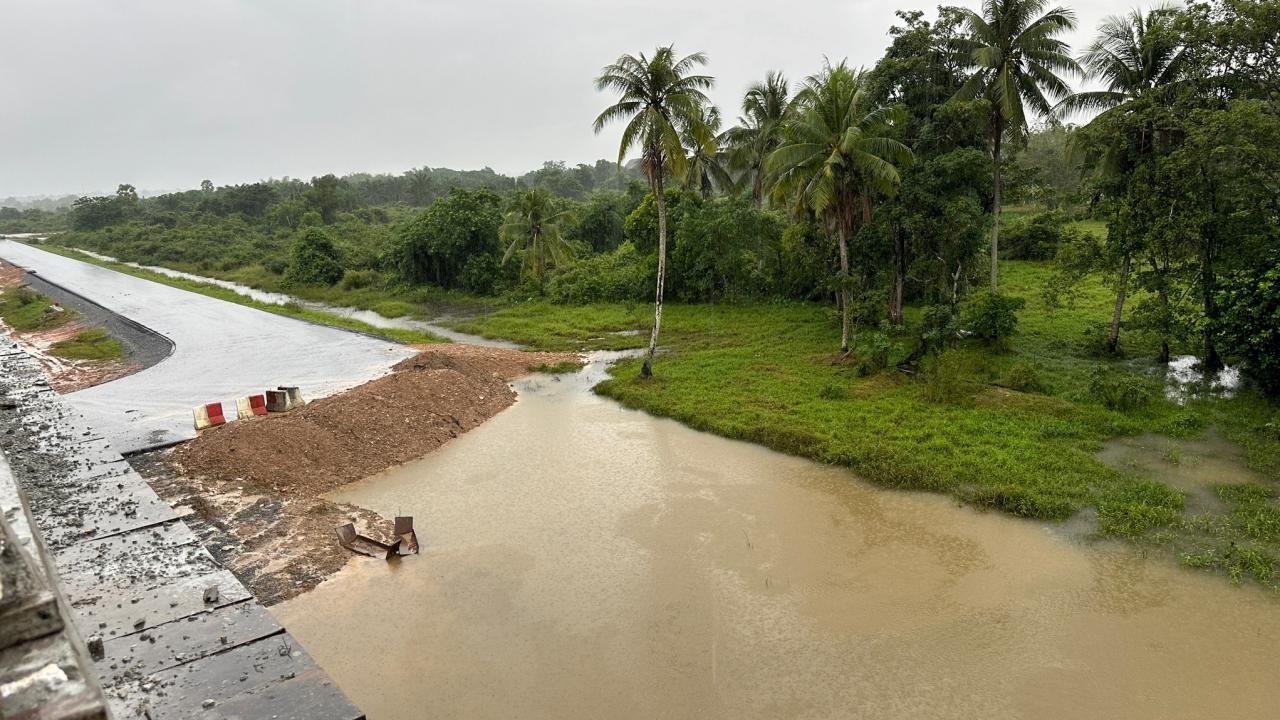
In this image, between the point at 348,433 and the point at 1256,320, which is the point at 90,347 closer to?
the point at 348,433

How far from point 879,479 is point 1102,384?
6.48m

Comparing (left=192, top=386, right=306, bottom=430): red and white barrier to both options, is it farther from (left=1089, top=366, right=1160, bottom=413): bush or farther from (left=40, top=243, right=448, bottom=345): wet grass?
(left=1089, top=366, right=1160, bottom=413): bush

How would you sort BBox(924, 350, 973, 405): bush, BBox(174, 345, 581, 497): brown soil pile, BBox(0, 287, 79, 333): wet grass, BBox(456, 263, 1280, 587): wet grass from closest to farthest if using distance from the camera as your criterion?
BBox(456, 263, 1280, 587): wet grass → BBox(174, 345, 581, 497): brown soil pile → BBox(924, 350, 973, 405): bush → BBox(0, 287, 79, 333): wet grass

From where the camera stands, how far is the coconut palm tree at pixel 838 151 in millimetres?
17000

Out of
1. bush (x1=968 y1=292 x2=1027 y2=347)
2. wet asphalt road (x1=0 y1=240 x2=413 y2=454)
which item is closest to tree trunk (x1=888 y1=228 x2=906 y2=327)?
bush (x1=968 y1=292 x2=1027 y2=347)

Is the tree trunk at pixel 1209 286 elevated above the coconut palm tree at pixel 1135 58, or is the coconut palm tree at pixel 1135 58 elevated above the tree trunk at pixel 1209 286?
the coconut palm tree at pixel 1135 58

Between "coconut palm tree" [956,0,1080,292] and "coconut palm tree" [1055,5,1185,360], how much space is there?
26.2 inches

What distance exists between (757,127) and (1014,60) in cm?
1178

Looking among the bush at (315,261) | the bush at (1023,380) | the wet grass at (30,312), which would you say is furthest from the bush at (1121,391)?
the bush at (315,261)

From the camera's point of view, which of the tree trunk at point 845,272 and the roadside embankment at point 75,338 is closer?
the tree trunk at point 845,272

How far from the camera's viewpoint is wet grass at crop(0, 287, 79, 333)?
103 feet

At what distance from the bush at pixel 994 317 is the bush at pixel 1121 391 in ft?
12.2

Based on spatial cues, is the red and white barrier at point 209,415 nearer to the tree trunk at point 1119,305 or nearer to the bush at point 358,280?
the tree trunk at point 1119,305

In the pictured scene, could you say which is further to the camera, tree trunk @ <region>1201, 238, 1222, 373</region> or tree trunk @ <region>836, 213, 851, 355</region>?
tree trunk @ <region>836, 213, 851, 355</region>
